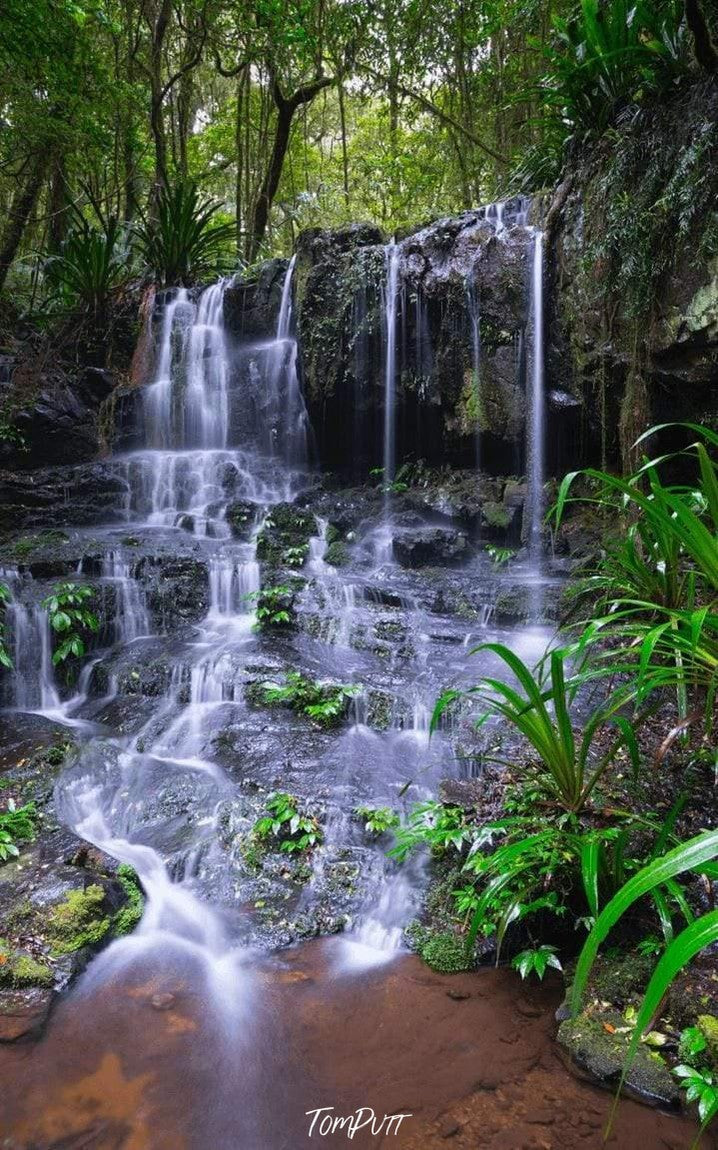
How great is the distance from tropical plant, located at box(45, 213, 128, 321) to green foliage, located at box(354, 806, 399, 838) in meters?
9.05

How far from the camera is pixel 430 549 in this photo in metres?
6.83

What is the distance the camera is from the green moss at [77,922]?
262 cm

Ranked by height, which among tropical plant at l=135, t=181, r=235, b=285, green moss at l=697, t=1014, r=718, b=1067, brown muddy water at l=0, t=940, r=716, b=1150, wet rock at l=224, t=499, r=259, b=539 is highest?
tropical plant at l=135, t=181, r=235, b=285

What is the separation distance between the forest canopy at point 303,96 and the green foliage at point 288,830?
5.04 metres

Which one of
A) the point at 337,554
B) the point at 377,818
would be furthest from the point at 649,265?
the point at 377,818

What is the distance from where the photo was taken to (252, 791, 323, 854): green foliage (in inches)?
126

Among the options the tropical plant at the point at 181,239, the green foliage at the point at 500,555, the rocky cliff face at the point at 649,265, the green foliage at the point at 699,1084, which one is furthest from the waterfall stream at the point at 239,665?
the green foliage at the point at 699,1084

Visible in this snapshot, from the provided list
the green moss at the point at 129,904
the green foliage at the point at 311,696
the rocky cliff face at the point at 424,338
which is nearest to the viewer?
the green moss at the point at 129,904

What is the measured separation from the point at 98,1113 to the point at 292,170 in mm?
17537

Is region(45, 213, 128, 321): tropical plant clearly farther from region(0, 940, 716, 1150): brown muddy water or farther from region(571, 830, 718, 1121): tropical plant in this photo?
region(571, 830, 718, 1121): tropical plant

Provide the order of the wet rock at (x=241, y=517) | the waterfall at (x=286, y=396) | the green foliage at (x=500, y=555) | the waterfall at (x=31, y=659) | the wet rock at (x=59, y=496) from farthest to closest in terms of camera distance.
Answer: the waterfall at (x=286, y=396) → the wet rock at (x=241, y=517) → the wet rock at (x=59, y=496) → the green foliage at (x=500, y=555) → the waterfall at (x=31, y=659)

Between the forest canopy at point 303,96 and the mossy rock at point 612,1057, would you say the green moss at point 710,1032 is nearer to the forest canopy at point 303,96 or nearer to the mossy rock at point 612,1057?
the mossy rock at point 612,1057

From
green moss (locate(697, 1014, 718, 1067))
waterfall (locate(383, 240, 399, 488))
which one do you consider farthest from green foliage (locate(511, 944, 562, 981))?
waterfall (locate(383, 240, 399, 488))

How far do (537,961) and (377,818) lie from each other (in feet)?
3.90
